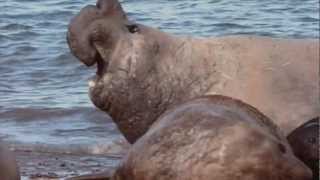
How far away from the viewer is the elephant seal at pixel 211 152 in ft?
13.4

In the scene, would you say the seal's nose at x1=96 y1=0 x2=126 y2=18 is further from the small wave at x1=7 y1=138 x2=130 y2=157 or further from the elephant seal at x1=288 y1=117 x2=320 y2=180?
the small wave at x1=7 y1=138 x2=130 y2=157

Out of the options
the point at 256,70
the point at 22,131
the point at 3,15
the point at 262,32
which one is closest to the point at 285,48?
the point at 256,70

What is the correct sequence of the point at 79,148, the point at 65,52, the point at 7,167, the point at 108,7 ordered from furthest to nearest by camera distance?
the point at 65,52 < the point at 79,148 < the point at 108,7 < the point at 7,167

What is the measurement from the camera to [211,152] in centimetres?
412

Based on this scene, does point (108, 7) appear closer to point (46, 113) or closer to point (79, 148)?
point (79, 148)

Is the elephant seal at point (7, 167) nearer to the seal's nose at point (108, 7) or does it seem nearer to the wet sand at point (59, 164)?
the seal's nose at point (108, 7)

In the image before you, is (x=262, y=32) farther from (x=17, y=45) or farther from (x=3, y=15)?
(x=3, y=15)

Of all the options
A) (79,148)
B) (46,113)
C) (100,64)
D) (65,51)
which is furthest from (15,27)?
(100,64)

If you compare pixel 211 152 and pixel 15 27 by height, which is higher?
pixel 211 152

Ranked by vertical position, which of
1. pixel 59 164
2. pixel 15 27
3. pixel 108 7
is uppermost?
pixel 108 7

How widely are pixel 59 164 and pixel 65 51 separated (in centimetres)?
484

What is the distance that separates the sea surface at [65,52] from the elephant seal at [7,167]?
8.98 ft

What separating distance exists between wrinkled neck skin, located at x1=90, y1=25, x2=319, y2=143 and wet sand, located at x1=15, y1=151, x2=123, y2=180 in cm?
68

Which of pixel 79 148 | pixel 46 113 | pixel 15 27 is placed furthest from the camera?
pixel 15 27
